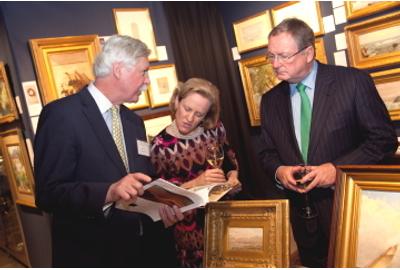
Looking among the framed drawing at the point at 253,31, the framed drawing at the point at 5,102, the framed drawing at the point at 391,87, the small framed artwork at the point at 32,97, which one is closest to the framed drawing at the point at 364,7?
the framed drawing at the point at 391,87

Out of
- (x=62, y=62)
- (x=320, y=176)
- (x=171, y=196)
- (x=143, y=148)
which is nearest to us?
(x=171, y=196)

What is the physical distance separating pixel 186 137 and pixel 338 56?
106 inches

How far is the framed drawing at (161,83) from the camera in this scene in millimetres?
4266

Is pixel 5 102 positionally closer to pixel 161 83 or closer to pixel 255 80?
pixel 161 83

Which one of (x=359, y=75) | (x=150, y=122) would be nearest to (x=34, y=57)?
(x=150, y=122)

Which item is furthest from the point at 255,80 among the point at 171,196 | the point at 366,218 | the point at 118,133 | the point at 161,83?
the point at 366,218

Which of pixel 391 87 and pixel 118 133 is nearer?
pixel 118 133

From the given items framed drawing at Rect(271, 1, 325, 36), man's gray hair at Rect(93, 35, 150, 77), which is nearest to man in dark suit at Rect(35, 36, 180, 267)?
man's gray hair at Rect(93, 35, 150, 77)

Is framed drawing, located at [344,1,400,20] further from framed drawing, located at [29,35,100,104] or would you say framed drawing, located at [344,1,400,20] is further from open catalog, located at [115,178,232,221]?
open catalog, located at [115,178,232,221]

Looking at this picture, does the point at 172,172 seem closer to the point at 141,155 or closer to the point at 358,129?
the point at 141,155

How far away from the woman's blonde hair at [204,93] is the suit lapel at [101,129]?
81 centimetres

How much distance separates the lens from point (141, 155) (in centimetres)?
205

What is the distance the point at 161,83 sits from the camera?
4.34 m

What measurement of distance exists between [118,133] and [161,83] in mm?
2458
